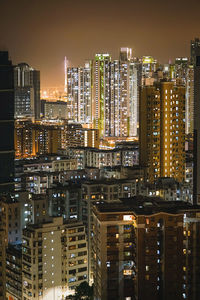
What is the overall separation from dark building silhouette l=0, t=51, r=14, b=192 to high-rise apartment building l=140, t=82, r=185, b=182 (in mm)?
2733

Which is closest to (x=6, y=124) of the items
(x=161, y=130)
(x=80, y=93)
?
(x=161, y=130)

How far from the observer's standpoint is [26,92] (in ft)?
84.2

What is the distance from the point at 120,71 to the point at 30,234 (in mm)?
13279

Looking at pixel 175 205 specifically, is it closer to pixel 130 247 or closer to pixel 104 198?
pixel 130 247

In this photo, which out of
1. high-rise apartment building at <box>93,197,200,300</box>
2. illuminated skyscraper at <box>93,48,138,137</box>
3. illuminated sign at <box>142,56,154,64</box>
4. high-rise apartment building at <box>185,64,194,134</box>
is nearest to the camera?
high-rise apartment building at <box>93,197,200,300</box>

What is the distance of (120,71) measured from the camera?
21.0 metres

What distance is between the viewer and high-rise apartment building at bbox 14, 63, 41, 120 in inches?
996

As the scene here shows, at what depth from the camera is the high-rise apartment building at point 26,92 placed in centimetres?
2530

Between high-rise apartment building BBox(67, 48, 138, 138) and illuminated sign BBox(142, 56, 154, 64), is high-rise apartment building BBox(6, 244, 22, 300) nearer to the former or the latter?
high-rise apartment building BBox(67, 48, 138, 138)

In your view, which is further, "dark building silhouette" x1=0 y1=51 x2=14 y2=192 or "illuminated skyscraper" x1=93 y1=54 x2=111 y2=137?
"illuminated skyscraper" x1=93 y1=54 x2=111 y2=137

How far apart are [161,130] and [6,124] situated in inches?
127

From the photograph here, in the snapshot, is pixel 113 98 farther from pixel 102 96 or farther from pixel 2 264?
pixel 2 264

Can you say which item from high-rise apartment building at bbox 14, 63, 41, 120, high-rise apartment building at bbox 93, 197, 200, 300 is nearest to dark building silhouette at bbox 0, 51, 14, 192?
high-rise apartment building at bbox 93, 197, 200, 300

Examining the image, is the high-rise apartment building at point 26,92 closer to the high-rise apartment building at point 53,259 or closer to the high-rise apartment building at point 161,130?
the high-rise apartment building at point 161,130
